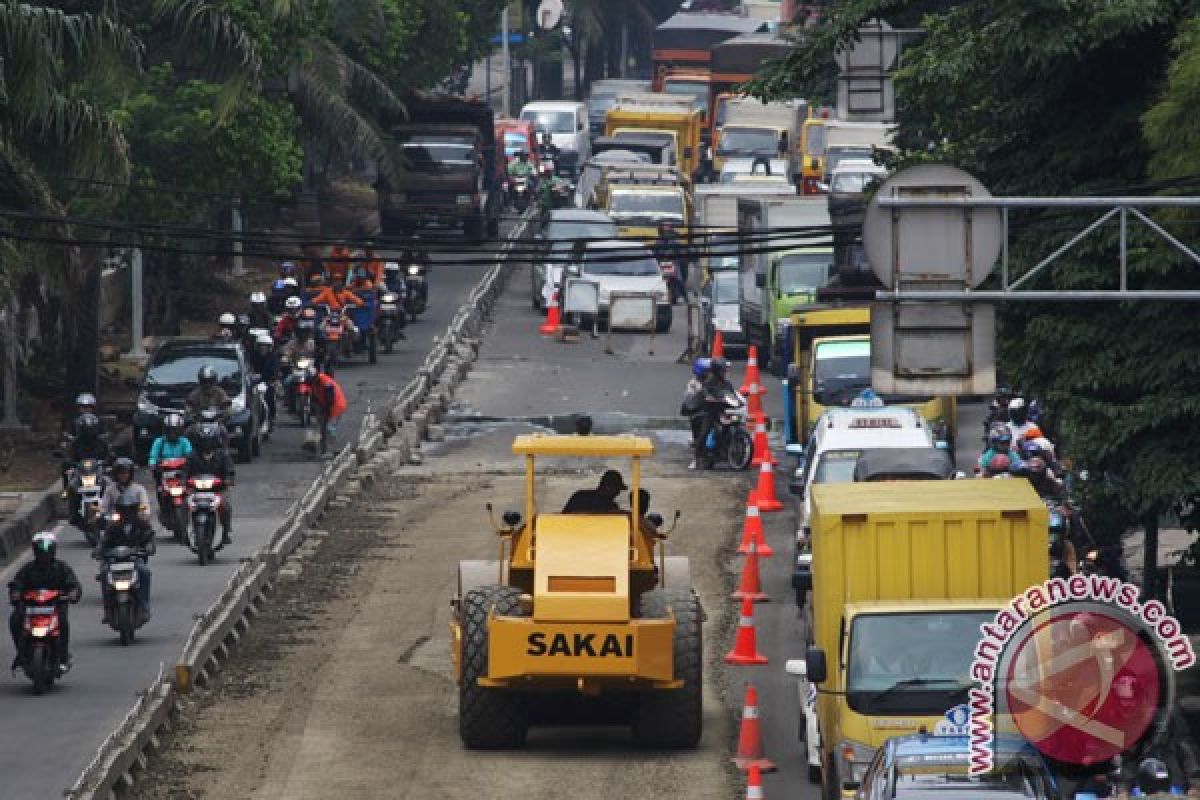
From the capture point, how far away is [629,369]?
4662cm

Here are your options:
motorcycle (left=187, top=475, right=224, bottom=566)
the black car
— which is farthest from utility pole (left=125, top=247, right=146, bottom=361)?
motorcycle (left=187, top=475, right=224, bottom=566)

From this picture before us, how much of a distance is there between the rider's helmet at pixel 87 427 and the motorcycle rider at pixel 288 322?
424 inches

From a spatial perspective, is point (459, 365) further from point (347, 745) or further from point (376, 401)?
point (347, 745)

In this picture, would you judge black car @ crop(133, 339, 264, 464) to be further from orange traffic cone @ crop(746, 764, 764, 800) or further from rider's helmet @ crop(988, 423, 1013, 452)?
orange traffic cone @ crop(746, 764, 764, 800)

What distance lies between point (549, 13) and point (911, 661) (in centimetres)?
8096

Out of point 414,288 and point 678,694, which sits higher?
point 414,288

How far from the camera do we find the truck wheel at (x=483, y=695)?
69.0 feet

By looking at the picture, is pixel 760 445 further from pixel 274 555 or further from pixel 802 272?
pixel 802 272

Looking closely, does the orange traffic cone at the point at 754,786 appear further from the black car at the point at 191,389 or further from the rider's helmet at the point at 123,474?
the black car at the point at 191,389

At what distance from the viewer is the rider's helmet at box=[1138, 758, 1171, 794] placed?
16.3m

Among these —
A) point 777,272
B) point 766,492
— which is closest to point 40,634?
point 766,492

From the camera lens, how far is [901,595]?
19719 mm

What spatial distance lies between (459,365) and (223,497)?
50.0 feet

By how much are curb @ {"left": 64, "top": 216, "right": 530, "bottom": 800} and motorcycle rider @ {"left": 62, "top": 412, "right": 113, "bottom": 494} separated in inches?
83.0
